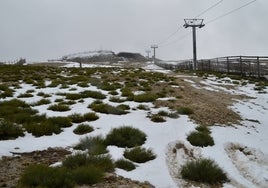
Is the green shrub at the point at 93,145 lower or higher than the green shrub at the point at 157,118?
lower

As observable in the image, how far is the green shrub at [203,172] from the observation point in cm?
552

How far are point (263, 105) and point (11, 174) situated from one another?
9977 mm

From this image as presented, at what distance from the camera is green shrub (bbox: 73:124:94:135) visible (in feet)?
24.4

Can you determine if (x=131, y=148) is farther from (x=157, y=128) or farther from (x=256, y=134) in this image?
(x=256, y=134)

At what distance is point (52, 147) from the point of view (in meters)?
6.44

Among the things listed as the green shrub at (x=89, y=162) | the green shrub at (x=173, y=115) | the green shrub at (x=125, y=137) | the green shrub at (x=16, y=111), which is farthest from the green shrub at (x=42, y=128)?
the green shrub at (x=173, y=115)

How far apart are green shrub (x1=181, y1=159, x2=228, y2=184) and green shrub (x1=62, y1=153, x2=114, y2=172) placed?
1.22 m

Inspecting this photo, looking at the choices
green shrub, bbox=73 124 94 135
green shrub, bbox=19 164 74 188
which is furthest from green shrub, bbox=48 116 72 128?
green shrub, bbox=19 164 74 188

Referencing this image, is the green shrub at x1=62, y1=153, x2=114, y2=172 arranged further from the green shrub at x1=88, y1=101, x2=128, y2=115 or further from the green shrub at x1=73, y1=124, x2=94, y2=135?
the green shrub at x1=88, y1=101, x2=128, y2=115

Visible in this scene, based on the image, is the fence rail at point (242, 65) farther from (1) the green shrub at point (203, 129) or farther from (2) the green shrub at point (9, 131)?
(2) the green shrub at point (9, 131)

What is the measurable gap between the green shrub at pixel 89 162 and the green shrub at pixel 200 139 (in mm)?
2205

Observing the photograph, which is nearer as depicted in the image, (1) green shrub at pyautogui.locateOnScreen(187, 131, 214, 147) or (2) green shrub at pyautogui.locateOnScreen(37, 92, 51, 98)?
(1) green shrub at pyautogui.locateOnScreen(187, 131, 214, 147)

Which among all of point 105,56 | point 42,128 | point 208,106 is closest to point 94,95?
point 208,106

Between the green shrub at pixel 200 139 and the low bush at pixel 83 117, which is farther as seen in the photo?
the low bush at pixel 83 117
